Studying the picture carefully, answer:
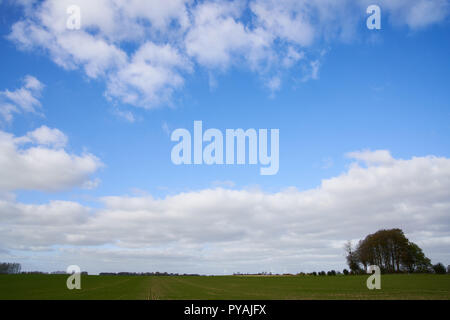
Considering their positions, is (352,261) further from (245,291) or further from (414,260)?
(245,291)

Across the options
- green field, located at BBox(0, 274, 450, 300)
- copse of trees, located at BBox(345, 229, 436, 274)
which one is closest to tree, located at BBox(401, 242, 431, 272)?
copse of trees, located at BBox(345, 229, 436, 274)

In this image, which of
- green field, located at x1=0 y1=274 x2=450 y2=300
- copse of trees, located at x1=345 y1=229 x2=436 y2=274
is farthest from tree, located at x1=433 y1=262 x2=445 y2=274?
green field, located at x1=0 y1=274 x2=450 y2=300

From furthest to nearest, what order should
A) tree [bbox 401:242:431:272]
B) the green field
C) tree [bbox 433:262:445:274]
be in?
tree [bbox 401:242:431:272] → tree [bbox 433:262:445:274] → the green field

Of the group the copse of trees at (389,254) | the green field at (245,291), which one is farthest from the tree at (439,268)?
the green field at (245,291)

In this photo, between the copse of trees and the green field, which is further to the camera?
the copse of trees

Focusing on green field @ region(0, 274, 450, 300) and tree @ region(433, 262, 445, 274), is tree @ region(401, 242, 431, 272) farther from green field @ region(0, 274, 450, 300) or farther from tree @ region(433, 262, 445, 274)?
green field @ region(0, 274, 450, 300)

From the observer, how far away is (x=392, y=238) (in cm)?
15450

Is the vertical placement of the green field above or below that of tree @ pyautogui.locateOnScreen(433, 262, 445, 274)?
above

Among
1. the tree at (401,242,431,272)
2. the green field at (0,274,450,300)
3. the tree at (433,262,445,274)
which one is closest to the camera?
the green field at (0,274,450,300)

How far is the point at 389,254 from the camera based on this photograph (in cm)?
15425

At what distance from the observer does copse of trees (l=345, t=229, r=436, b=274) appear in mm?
147413
